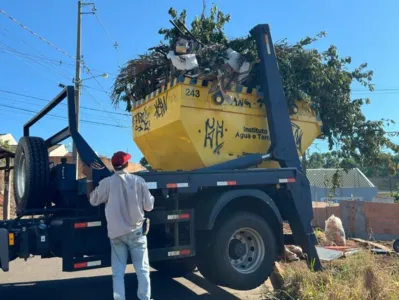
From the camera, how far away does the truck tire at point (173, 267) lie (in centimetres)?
715

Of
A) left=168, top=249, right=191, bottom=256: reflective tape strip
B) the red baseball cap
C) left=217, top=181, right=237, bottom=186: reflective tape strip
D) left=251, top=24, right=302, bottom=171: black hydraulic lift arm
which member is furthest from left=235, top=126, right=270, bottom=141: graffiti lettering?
the red baseball cap

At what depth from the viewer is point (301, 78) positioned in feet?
24.9

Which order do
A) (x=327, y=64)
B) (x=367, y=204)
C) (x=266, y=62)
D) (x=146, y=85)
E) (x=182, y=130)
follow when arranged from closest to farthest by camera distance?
(x=182, y=130) → (x=266, y=62) → (x=146, y=85) → (x=327, y=64) → (x=367, y=204)

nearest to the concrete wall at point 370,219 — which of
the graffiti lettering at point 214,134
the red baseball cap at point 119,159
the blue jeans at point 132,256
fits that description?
the graffiti lettering at point 214,134

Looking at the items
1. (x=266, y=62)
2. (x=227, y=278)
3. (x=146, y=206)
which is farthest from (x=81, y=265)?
(x=266, y=62)

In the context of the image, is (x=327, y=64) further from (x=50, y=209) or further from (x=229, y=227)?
(x=50, y=209)

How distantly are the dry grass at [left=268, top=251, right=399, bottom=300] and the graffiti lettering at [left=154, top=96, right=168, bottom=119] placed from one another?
9.34 ft

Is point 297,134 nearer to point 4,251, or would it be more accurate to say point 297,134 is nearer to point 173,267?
point 173,267

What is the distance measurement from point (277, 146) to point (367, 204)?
7.94 metres

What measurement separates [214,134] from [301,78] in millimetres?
2054

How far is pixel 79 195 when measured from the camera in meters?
5.86

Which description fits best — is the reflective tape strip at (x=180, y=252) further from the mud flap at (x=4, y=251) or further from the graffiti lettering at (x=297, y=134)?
the graffiti lettering at (x=297, y=134)

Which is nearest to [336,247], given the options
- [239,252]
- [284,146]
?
[284,146]

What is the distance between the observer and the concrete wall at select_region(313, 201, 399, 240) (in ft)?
42.7
